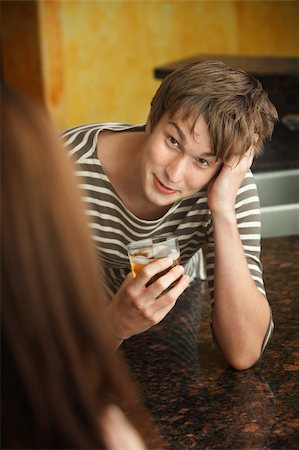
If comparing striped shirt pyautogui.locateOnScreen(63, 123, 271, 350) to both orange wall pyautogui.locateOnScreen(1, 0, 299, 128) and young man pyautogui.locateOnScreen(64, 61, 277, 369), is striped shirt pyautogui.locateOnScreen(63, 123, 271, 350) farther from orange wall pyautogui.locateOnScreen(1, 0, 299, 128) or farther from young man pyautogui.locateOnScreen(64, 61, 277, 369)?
orange wall pyautogui.locateOnScreen(1, 0, 299, 128)

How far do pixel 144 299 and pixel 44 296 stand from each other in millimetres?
951

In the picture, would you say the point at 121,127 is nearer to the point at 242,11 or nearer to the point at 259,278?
the point at 259,278

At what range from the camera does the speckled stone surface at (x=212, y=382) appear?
1.49m

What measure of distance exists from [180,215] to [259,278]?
→ 238 millimetres

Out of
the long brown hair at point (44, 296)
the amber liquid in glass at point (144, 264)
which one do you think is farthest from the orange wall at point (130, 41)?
the long brown hair at point (44, 296)

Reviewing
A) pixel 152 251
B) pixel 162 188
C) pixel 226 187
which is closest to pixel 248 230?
pixel 226 187

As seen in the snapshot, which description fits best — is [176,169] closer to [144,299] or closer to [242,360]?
[144,299]

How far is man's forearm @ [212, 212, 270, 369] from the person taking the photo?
6.18 feet

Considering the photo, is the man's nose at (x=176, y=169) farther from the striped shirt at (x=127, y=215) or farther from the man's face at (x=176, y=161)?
the striped shirt at (x=127, y=215)

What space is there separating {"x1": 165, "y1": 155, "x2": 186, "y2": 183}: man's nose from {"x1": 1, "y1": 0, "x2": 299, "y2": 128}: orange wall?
4718 mm

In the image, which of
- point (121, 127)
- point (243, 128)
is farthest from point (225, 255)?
point (121, 127)

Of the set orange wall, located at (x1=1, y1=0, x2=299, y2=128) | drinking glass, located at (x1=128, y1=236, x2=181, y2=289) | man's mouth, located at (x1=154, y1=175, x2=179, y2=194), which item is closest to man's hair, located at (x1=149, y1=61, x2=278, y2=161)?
man's mouth, located at (x1=154, y1=175, x2=179, y2=194)

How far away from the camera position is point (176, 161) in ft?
6.18

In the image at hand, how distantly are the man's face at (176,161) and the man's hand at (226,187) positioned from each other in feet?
0.08
